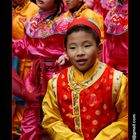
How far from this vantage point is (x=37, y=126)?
2.51 metres

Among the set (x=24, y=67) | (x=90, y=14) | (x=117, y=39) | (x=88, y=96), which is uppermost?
(x=90, y=14)

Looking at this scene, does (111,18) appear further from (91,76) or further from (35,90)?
(35,90)

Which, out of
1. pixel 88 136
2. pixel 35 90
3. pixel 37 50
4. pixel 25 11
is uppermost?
pixel 25 11

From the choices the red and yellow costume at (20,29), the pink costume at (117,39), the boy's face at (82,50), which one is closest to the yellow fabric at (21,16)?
the red and yellow costume at (20,29)

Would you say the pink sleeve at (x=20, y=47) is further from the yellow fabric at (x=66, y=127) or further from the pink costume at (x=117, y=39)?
the pink costume at (x=117, y=39)

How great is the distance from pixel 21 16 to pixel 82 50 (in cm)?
30

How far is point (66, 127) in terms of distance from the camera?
246 cm

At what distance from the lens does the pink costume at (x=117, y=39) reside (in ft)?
8.02

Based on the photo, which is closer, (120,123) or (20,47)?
(120,123)

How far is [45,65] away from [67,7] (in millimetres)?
251

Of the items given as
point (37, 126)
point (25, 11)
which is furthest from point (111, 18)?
point (37, 126)

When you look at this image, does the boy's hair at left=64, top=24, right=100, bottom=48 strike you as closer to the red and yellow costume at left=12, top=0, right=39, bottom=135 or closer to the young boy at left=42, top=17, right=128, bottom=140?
the young boy at left=42, top=17, right=128, bottom=140

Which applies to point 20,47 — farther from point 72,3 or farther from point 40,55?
point 72,3

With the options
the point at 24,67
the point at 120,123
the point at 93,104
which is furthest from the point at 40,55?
the point at 120,123
